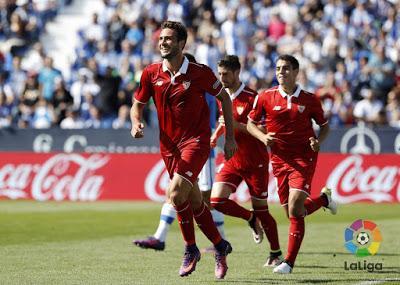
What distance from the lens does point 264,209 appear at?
12953mm

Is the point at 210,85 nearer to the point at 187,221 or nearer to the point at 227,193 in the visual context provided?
the point at 187,221

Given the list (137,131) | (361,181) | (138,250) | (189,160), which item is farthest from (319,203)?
(361,181)

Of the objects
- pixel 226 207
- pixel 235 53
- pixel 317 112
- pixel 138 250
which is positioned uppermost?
pixel 235 53

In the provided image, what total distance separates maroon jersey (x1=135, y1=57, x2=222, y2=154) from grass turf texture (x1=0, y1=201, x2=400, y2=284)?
1.50m

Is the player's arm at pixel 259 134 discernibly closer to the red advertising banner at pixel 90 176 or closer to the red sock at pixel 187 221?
the red sock at pixel 187 221

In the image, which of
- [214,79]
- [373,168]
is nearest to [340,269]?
[214,79]

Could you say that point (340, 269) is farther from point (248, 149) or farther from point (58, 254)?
point (58, 254)

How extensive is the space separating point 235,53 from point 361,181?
5.55 metres

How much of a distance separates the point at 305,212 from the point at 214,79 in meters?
2.06

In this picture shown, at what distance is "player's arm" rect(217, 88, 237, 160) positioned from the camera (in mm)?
10898

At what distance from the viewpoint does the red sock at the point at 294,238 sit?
11578 mm

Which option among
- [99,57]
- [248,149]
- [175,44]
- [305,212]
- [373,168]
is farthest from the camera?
[99,57]

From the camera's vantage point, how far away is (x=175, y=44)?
10.8 metres

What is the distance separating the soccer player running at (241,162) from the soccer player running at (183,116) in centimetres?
199
